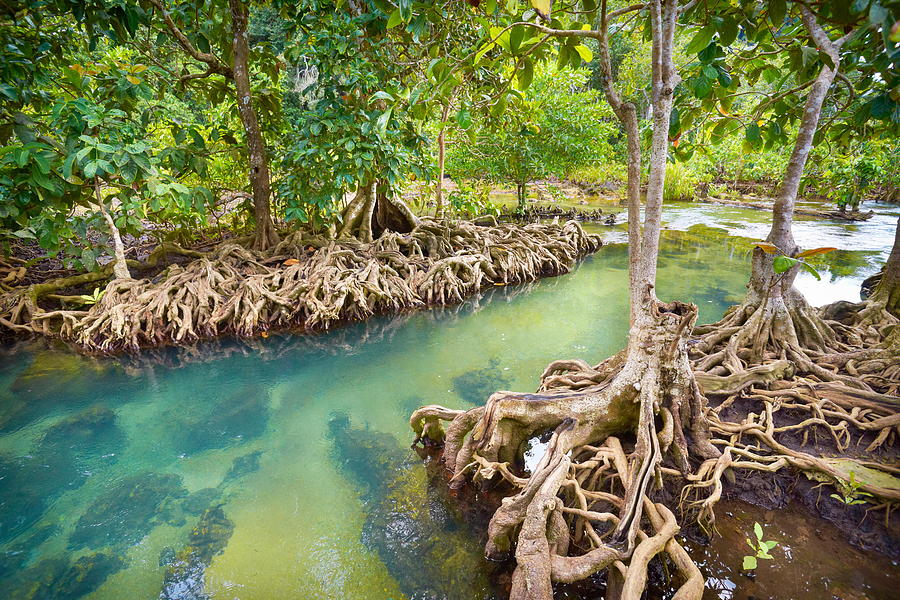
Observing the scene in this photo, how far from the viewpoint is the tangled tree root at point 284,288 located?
17.0 ft

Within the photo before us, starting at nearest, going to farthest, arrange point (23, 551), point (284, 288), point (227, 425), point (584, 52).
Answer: point (584, 52) < point (23, 551) < point (227, 425) < point (284, 288)

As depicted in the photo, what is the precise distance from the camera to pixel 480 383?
4.27 m

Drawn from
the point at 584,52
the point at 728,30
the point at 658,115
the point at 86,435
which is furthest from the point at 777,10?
the point at 86,435

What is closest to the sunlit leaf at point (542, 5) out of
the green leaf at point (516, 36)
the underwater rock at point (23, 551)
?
the green leaf at point (516, 36)

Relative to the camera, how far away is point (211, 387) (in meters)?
4.37

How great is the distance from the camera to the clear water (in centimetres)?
230

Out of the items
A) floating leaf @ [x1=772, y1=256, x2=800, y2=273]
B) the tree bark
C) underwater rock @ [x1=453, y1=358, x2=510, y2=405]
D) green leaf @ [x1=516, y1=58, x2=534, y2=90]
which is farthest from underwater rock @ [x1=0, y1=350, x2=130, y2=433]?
the tree bark

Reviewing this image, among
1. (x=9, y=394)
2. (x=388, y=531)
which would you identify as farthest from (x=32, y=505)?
(x=388, y=531)

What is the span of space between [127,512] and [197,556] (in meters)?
0.77

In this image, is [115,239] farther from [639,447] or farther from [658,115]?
[639,447]

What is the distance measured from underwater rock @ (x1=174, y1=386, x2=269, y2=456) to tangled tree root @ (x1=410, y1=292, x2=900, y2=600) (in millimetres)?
1661

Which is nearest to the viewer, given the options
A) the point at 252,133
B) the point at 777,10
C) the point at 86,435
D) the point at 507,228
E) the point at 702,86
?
the point at 777,10

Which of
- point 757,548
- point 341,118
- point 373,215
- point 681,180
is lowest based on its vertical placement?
point 757,548

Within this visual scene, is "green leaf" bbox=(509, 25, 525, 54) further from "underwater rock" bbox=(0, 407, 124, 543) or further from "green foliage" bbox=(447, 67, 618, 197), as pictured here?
"green foliage" bbox=(447, 67, 618, 197)
